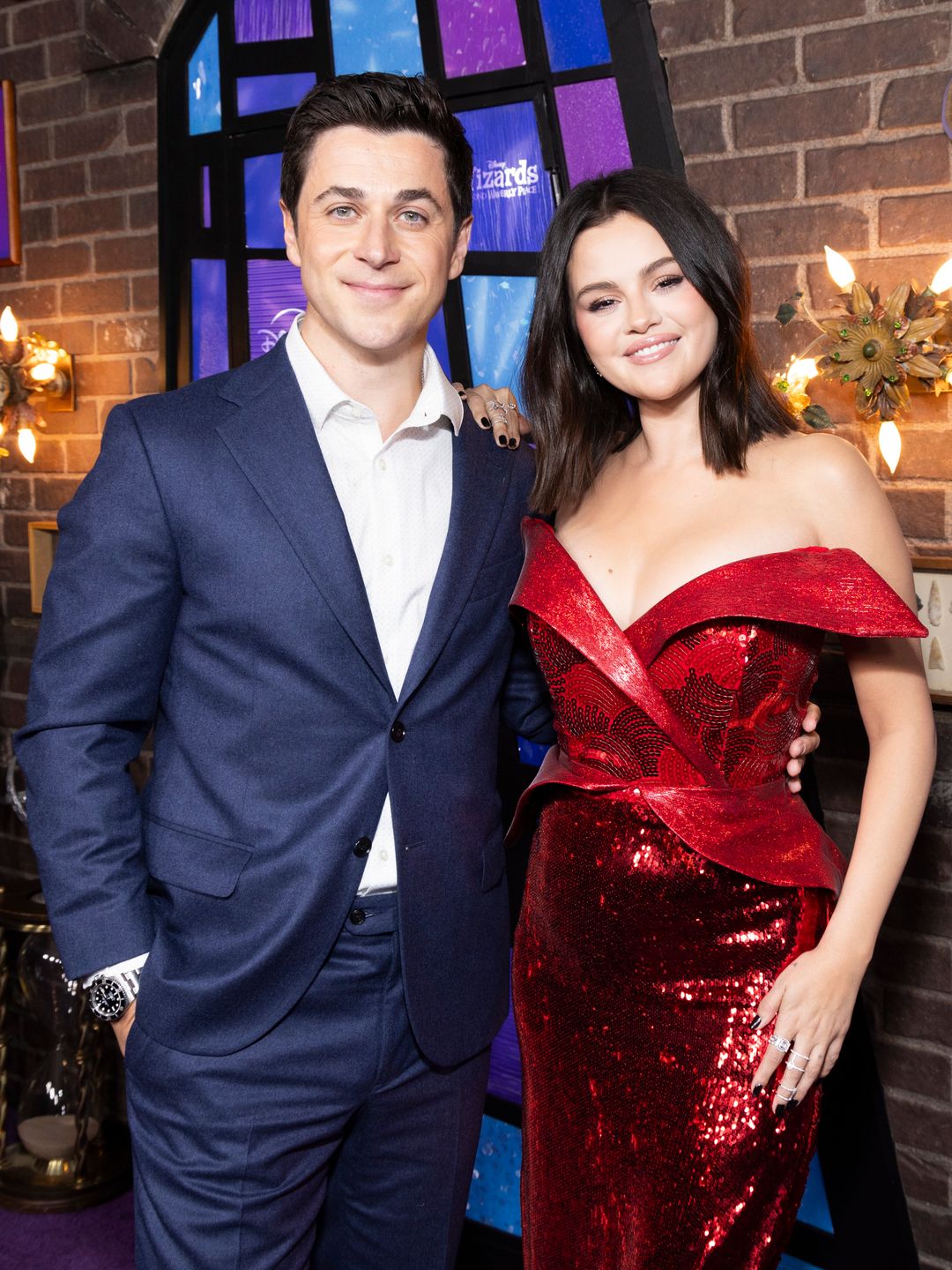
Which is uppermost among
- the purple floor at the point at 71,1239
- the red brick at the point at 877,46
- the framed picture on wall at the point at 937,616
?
the red brick at the point at 877,46

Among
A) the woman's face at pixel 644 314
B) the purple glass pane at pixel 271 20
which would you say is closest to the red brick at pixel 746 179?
the woman's face at pixel 644 314

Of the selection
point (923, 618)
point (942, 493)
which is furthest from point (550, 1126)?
point (942, 493)

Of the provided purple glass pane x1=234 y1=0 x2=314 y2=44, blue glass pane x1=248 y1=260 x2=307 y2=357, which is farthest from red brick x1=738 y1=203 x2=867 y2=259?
purple glass pane x1=234 y1=0 x2=314 y2=44

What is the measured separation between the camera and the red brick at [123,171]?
3.04 meters

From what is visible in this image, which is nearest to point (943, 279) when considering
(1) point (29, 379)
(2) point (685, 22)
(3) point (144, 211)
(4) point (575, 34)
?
(2) point (685, 22)

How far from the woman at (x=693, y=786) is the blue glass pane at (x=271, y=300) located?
110 cm

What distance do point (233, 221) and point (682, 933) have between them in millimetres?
2029

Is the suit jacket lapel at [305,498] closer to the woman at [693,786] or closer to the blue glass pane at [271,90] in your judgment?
the woman at [693,786]

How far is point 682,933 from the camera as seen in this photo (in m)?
1.71

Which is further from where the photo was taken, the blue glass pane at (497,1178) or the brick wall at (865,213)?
the blue glass pane at (497,1178)

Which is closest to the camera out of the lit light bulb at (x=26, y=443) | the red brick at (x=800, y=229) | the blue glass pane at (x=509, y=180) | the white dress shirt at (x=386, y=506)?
the white dress shirt at (x=386, y=506)

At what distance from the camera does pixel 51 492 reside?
3322 millimetres

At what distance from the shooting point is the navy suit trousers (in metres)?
1.65

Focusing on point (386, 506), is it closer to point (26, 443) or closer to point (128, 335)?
point (128, 335)
